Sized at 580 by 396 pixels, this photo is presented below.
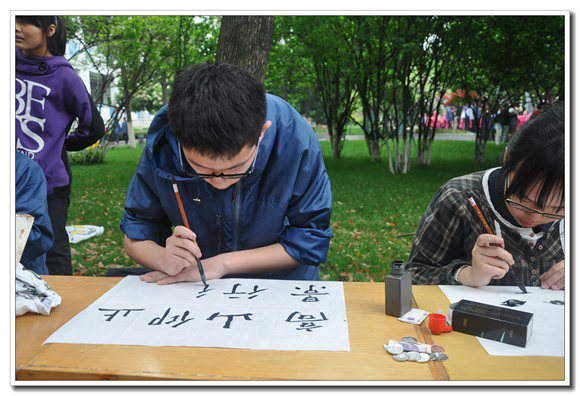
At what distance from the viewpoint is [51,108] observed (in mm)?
2555

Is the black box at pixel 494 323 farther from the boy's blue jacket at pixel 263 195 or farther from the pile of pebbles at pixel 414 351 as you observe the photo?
the boy's blue jacket at pixel 263 195

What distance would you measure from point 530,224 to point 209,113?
130cm

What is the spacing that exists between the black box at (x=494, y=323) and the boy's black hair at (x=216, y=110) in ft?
2.80

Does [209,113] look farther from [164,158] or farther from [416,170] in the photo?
[416,170]

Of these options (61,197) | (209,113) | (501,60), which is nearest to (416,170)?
(501,60)

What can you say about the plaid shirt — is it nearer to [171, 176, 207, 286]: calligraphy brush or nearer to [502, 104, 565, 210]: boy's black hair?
[502, 104, 565, 210]: boy's black hair

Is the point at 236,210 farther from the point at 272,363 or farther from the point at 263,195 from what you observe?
the point at 272,363

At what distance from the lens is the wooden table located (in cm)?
111

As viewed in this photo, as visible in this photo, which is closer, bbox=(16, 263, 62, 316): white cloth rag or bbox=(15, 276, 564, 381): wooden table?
bbox=(15, 276, 564, 381): wooden table

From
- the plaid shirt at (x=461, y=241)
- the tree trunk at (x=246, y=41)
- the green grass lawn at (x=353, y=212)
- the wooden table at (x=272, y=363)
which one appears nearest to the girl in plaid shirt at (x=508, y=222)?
the plaid shirt at (x=461, y=241)

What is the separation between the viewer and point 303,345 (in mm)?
1242

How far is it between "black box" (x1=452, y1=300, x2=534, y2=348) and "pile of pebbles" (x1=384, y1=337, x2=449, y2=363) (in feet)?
0.47

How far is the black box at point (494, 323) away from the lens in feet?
4.10

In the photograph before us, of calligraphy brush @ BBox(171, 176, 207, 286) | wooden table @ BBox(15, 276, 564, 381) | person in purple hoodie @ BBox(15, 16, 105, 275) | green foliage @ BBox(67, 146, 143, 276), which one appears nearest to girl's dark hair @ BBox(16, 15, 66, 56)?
person in purple hoodie @ BBox(15, 16, 105, 275)
